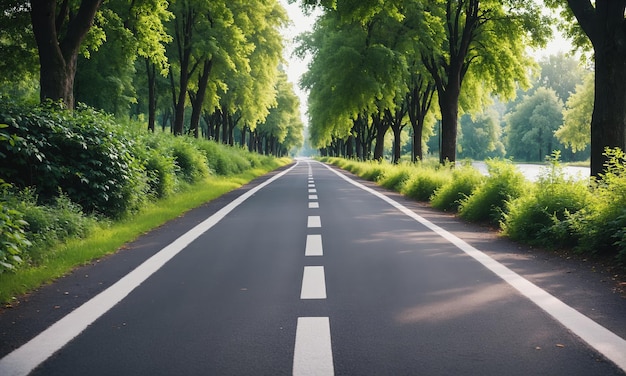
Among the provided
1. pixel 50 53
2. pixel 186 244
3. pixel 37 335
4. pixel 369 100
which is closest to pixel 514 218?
pixel 186 244

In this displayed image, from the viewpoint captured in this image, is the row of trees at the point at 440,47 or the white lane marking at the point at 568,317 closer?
the white lane marking at the point at 568,317

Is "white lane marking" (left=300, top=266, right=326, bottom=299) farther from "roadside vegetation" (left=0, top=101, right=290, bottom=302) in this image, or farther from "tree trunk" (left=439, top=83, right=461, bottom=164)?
"tree trunk" (left=439, top=83, right=461, bottom=164)

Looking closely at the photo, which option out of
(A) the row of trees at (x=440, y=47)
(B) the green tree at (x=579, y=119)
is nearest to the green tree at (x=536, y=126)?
(B) the green tree at (x=579, y=119)

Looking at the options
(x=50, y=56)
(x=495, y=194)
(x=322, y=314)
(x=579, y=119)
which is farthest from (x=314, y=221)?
(x=579, y=119)

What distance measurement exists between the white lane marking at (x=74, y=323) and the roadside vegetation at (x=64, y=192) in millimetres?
778

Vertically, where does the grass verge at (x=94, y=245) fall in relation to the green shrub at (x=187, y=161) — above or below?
below

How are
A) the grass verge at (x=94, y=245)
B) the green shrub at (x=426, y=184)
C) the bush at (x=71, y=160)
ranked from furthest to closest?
the green shrub at (x=426, y=184) → the bush at (x=71, y=160) → the grass verge at (x=94, y=245)

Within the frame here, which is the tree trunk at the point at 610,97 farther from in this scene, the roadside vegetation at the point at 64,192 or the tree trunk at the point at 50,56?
the tree trunk at the point at 50,56

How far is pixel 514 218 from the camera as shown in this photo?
840 centimetres

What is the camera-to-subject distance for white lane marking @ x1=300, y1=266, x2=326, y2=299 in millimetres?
4832

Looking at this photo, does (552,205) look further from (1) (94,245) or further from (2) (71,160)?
(2) (71,160)

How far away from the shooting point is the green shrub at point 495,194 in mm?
10211

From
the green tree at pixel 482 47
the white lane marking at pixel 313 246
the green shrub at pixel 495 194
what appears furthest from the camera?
the green tree at pixel 482 47

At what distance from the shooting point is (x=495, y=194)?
34.5ft
